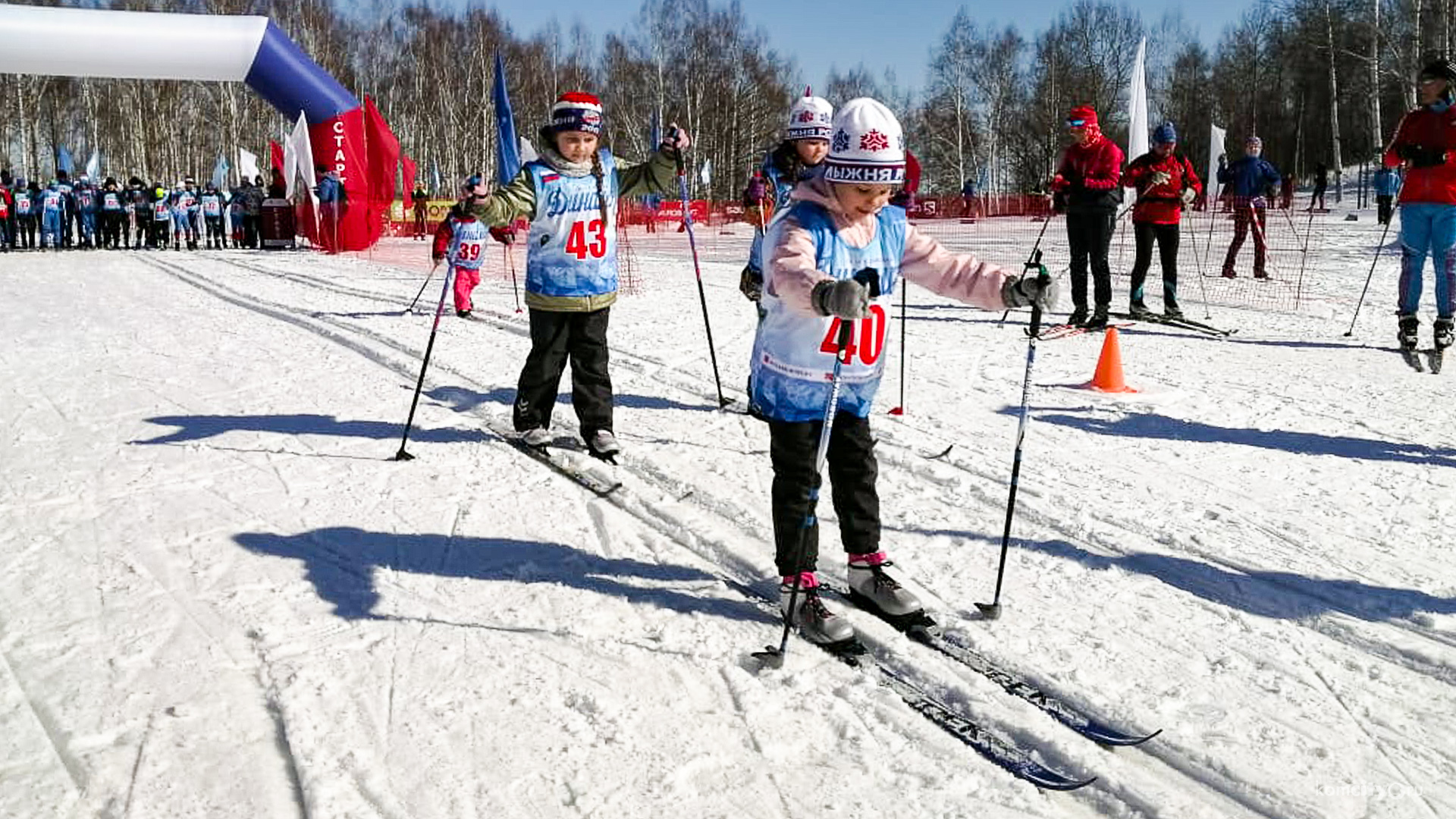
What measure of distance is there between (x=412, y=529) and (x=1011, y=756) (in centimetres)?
276

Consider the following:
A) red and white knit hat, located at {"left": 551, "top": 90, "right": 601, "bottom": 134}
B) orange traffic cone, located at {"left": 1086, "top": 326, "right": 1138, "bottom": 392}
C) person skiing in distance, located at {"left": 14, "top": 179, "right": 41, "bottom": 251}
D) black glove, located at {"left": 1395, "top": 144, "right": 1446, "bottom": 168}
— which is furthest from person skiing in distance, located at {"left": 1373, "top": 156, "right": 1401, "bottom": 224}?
person skiing in distance, located at {"left": 14, "top": 179, "right": 41, "bottom": 251}

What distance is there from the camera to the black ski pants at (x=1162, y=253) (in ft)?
32.6

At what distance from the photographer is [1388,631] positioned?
11.2 feet

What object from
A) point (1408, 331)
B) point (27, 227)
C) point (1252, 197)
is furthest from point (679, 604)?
point (27, 227)

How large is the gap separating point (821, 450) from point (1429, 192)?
6.38 meters

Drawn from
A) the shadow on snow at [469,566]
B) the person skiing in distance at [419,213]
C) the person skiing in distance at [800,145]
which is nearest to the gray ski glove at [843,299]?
the shadow on snow at [469,566]

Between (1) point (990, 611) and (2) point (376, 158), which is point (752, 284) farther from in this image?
(2) point (376, 158)

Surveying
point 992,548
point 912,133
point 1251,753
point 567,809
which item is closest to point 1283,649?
point 1251,753

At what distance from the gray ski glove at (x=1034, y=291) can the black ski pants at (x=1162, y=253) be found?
7.39 metres

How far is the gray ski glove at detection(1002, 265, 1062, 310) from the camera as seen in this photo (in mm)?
3150

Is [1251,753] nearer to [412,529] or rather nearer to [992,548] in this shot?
[992,548]

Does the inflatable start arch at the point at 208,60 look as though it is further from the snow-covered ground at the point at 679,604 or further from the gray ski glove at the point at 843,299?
the gray ski glove at the point at 843,299

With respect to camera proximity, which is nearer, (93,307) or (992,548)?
(992,548)

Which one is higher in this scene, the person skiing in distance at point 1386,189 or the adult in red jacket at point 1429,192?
the person skiing in distance at point 1386,189
